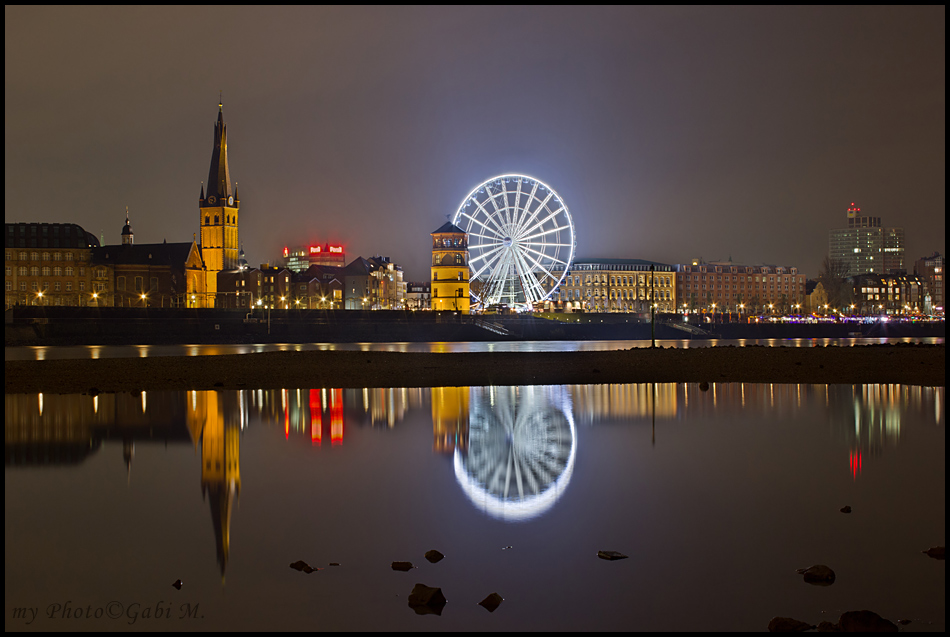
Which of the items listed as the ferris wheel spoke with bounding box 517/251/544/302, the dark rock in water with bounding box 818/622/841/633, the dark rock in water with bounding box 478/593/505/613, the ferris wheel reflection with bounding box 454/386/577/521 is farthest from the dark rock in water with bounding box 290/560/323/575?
the ferris wheel spoke with bounding box 517/251/544/302

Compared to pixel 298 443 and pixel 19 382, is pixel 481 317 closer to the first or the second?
pixel 19 382

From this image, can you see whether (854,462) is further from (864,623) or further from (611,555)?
(864,623)

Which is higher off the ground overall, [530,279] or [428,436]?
[530,279]

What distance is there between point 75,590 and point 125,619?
3.57 ft

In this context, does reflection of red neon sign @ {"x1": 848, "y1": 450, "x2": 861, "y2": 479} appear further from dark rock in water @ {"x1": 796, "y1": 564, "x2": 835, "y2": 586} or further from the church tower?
the church tower

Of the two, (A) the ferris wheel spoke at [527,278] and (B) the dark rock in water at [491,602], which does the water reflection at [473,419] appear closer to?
(B) the dark rock in water at [491,602]

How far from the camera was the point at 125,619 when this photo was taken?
8.09 meters

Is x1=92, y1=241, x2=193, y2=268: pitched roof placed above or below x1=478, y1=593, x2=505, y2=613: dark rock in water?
above

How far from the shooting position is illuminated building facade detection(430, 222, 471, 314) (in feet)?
380

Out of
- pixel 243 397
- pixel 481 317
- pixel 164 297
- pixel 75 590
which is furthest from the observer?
pixel 164 297

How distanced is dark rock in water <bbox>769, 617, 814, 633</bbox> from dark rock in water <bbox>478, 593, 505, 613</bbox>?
257 centimetres

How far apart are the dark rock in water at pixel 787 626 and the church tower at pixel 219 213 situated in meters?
158

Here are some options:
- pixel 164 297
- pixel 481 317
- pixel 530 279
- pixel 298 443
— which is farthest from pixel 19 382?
pixel 164 297

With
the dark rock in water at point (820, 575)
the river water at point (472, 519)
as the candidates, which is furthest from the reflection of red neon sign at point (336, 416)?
the dark rock in water at point (820, 575)
